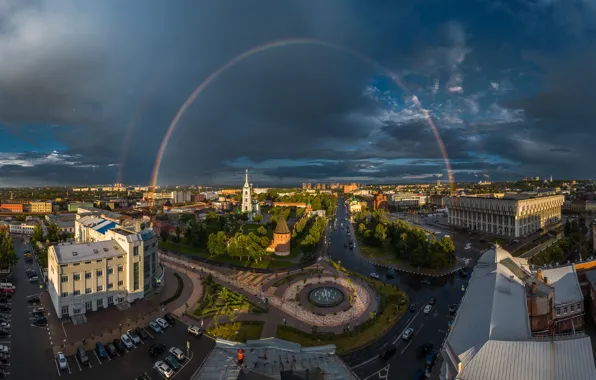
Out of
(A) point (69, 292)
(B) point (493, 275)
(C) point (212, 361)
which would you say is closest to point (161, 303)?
(A) point (69, 292)

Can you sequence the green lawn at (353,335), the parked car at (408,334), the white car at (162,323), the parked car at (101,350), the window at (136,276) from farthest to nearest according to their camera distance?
1. the window at (136,276)
2. the white car at (162,323)
3. the parked car at (408,334)
4. the green lawn at (353,335)
5. the parked car at (101,350)

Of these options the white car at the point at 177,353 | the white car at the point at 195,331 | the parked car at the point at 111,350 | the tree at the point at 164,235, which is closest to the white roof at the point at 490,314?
the white car at the point at 177,353

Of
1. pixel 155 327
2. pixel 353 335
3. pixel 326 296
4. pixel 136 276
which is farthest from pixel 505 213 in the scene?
pixel 136 276

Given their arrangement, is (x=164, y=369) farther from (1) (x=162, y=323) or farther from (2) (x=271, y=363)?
(2) (x=271, y=363)

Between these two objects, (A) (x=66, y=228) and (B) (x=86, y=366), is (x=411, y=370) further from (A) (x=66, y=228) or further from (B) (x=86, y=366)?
(A) (x=66, y=228)

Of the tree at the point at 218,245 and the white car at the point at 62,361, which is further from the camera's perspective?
the tree at the point at 218,245

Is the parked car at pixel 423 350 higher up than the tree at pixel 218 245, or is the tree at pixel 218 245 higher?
the tree at pixel 218 245

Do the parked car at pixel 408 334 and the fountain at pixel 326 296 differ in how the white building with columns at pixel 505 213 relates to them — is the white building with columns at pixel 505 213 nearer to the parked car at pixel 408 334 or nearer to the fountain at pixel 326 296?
the fountain at pixel 326 296

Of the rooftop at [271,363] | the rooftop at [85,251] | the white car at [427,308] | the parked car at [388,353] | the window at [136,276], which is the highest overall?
the rooftop at [85,251]
